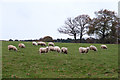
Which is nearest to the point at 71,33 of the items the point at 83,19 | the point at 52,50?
the point at 83,19

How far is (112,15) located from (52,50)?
40677 mm

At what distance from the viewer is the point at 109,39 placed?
57.6 m

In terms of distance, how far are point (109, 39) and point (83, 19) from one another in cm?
1551

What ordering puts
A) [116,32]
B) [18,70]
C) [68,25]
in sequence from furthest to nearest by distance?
[68,25], [116,32], [18,70]

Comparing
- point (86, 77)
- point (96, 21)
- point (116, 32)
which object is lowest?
point (86, 77)

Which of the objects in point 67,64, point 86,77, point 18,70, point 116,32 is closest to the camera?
point 86,77

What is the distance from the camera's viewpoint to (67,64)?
50.2ft

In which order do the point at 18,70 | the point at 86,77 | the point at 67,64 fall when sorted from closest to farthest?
the point at 86,77 → the point at 18,70 → the point at 67,64

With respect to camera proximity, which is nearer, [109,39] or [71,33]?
[109,39]

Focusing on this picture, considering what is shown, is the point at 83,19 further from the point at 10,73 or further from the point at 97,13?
the point at 10,73

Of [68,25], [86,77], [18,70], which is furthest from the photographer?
[68,25]

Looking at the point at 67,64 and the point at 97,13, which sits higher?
the point at 97,13

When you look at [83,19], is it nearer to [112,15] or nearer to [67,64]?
[112,15]

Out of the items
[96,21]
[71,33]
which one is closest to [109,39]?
[96,21]
